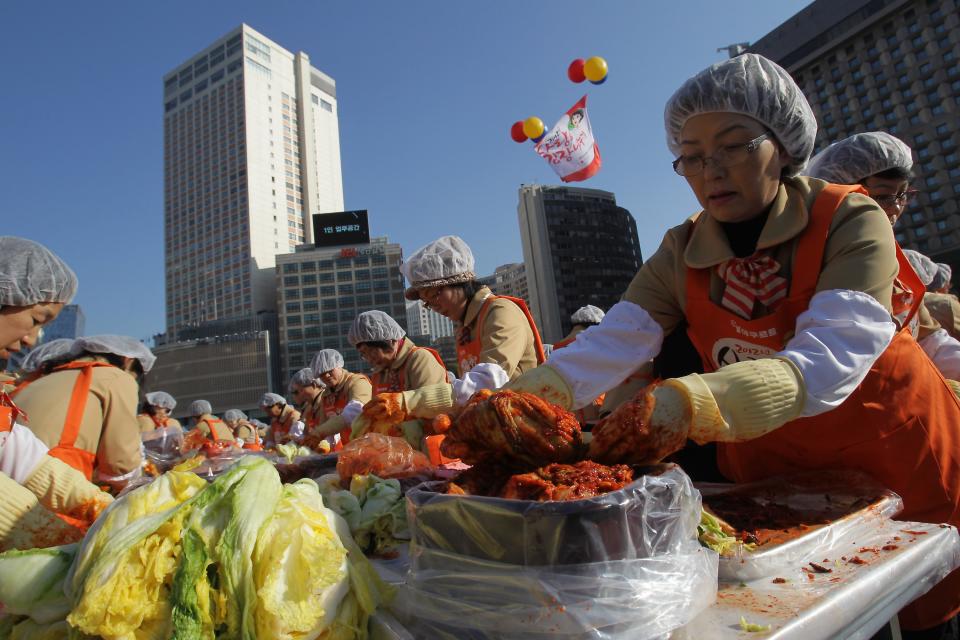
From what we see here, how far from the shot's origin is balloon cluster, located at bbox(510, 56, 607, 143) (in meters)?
13.2

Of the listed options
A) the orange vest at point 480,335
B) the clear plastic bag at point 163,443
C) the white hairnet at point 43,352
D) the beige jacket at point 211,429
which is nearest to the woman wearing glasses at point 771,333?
the orange vest at point 480,335

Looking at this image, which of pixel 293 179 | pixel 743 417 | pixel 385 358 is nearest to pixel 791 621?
pixel 743 417

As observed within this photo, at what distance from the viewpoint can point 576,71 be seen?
13719 millimetres

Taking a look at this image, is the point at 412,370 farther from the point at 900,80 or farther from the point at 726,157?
the point at 900,80

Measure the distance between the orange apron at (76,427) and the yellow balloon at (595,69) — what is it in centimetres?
1231

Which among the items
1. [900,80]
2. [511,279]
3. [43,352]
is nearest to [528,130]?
[43,352]

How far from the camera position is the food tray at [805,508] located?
125 centimetres

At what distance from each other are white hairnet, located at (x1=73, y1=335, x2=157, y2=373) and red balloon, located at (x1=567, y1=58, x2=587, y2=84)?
11.8 meters

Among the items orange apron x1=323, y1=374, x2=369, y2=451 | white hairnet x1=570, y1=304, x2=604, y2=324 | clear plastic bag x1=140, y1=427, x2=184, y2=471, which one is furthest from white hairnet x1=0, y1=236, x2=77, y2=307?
white hairnet x1=570, y1=304, x2=604, y2=324

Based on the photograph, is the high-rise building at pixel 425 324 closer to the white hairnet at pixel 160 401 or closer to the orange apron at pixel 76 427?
the white hairnet at pixel 160 401

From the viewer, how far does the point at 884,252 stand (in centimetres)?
161

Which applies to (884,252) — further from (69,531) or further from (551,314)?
(551,314)

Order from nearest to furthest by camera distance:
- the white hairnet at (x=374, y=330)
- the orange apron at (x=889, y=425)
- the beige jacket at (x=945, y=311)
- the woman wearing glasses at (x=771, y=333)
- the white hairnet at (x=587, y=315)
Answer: the woman wearing glasses at (x=771, y=333)
the orange apron at (x=889, y=425)
the beige jacket at (x=945, y=311)
the white hairnet at (x=374, y=330)
the white hairnet at (x=587, y=315)

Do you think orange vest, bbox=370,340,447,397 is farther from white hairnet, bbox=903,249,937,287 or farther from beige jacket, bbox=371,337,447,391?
white hairnet, bbox=903,249,937,287
